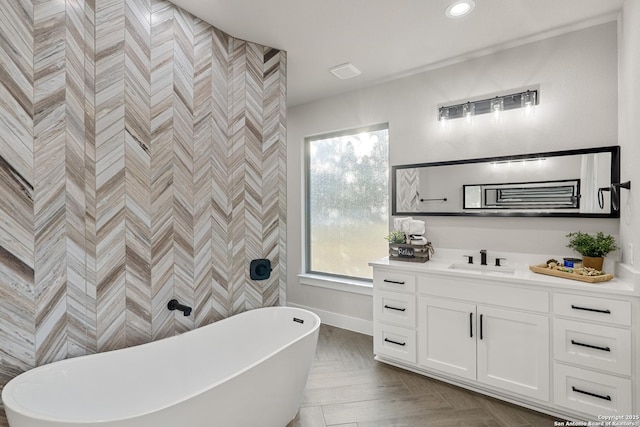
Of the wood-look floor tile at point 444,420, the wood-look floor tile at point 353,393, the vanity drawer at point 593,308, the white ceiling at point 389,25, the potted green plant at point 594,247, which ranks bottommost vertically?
the wood-look floor tile at point 353,393

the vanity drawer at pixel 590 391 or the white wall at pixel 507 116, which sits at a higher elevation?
the white wall at pixel 507 116

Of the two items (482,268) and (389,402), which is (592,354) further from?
(389,402)

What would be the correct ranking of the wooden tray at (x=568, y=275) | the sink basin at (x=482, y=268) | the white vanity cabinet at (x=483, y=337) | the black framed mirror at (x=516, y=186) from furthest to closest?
the sink basin at (x=482, y=268)
the black framed mirror at (x=516, y=186)
the white vanity cabinet at (x=483, y=337)
the wooden tray at (x=568, y=275)

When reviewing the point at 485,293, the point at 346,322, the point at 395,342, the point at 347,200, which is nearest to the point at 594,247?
the point at 485,293

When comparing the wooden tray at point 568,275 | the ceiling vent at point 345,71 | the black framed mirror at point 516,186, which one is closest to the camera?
the wooden tray at point 568,275

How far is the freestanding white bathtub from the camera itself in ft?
4.16

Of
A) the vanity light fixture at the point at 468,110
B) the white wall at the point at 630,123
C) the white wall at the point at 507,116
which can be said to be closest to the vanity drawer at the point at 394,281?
the white wall at the point at 507,116

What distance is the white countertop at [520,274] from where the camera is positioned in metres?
1.88

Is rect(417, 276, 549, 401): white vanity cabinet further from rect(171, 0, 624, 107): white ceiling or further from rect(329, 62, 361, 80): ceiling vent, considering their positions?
rect(329, 62, 361, 80): ceiling vent

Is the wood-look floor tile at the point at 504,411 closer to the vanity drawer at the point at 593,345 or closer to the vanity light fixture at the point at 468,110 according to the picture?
the vanity drawer at the point at 593,345

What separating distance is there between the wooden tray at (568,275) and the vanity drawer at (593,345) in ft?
0.91

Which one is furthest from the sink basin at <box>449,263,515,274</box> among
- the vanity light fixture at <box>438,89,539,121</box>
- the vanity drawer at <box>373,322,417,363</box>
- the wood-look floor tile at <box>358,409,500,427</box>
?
the vanity light fixture at <box>438,89,539,121</box>

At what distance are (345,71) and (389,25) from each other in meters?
0.76

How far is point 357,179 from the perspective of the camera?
3637mm
